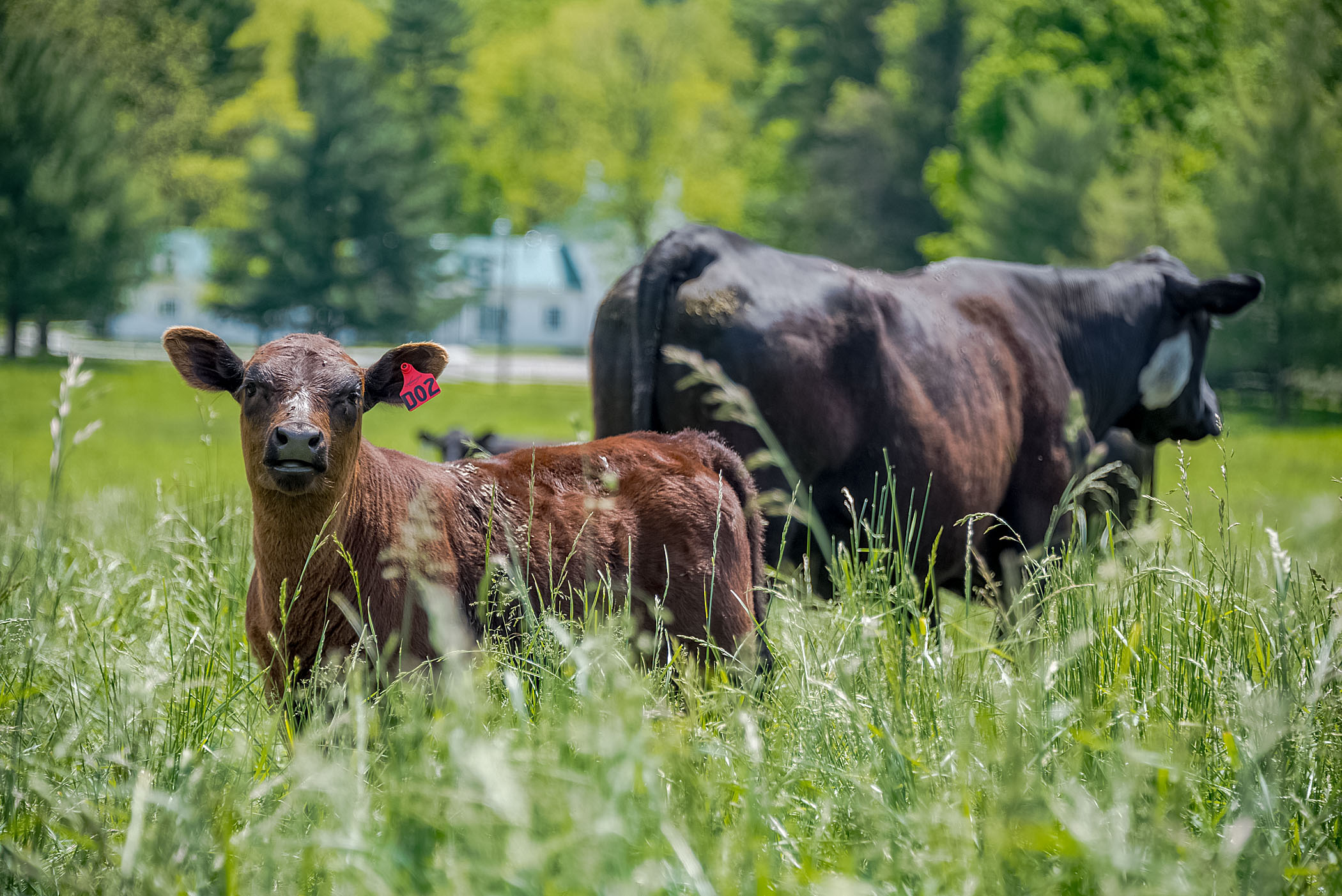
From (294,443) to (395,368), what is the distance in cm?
66

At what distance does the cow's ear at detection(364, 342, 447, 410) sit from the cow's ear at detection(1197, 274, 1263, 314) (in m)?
5.25

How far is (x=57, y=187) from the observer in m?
33.2

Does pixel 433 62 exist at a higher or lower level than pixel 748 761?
higher

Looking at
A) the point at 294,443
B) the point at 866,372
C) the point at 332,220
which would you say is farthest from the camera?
the point at 332,220

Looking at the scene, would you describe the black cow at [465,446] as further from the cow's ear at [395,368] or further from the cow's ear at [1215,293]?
the cow's ear at [395,368]

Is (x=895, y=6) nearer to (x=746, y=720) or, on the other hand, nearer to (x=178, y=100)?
(x=178, y=100)

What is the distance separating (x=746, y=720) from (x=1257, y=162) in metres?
31.2

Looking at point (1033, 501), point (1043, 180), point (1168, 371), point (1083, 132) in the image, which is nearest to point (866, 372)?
point (1033, 501)

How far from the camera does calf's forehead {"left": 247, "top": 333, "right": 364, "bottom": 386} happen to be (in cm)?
343

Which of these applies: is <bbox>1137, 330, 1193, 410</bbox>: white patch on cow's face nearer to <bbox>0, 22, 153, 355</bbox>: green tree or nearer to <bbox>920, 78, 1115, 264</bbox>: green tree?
<bbox>920, 78, 1115, 264</bbox>: green tree

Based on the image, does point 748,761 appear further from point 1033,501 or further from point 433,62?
point 433,62

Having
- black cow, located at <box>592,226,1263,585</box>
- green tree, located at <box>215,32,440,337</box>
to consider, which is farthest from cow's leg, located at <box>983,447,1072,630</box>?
green tree, located at <box>215,32,440,337</box>

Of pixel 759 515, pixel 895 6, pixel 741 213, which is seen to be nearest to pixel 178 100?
pixel 741 213

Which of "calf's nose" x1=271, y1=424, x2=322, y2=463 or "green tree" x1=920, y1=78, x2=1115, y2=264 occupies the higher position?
"green tree" x1=920, y1=78, x2=1115, y2=264
